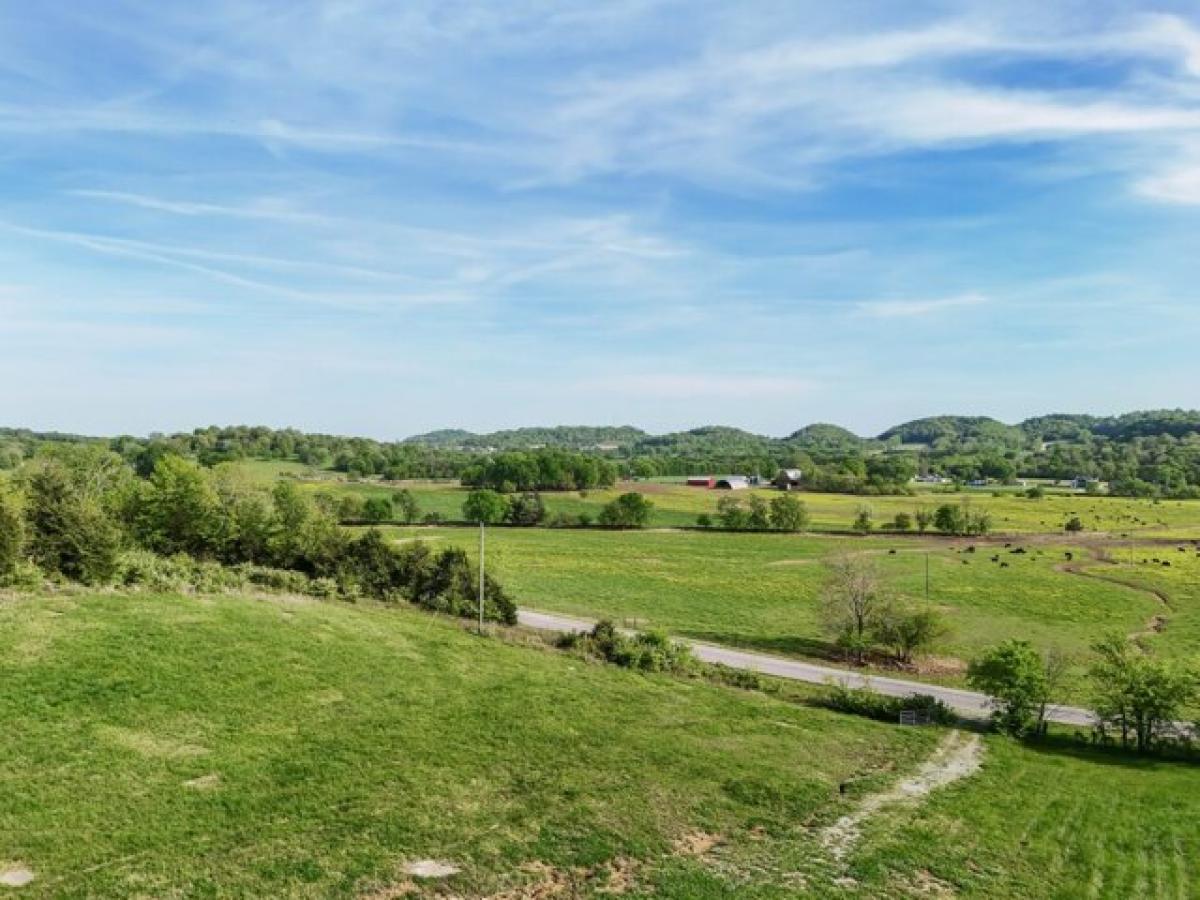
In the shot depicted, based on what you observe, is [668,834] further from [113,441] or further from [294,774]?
[113,441]

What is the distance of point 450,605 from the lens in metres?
46.8

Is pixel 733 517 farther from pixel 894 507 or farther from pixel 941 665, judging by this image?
pixel 941 665

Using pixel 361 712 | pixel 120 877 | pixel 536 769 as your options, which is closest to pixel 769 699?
pixel 536 769

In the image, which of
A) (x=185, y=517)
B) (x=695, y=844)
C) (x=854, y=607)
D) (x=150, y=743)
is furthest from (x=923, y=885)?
(x=185, y=517)

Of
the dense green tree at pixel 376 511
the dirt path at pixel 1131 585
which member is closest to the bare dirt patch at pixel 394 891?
the dirt path at pixel 1131 585

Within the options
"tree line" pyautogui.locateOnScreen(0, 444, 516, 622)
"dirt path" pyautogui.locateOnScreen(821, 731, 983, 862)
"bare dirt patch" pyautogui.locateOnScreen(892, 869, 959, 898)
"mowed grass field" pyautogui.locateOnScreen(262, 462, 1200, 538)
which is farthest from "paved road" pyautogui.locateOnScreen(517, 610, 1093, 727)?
"mowed grass field" pyautogui.locateOnScreen(262, 462, 1200, 538)

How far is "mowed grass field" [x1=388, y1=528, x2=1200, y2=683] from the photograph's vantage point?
190ft

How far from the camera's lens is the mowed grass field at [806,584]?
190 ft

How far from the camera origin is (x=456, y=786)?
65.7 feet

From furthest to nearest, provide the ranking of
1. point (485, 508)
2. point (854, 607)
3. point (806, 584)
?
point (485, 508) → point (806, 584) → point (854, 607)

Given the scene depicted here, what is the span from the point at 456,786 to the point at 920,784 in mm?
15714

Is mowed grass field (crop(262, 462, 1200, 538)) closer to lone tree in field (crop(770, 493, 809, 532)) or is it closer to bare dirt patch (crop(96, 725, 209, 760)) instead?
lone tree in field (crop(770, 493, 809, 532))

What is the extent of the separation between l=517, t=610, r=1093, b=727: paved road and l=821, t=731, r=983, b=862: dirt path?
6642 millimetres

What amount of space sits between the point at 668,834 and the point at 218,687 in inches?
588
